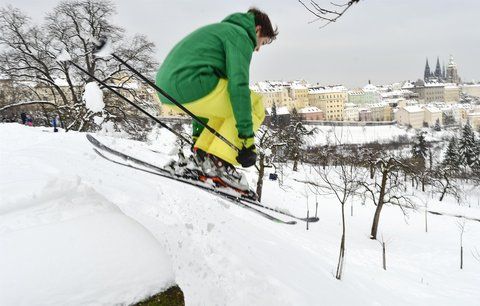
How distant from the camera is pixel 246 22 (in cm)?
342

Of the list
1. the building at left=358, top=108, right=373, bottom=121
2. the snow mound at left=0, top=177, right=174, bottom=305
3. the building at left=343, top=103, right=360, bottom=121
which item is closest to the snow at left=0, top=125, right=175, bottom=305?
the snow mound at left=0, top=177, right=174, bottom=305

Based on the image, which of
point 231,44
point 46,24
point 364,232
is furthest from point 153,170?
point 364,232

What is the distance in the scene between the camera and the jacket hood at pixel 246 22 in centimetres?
341

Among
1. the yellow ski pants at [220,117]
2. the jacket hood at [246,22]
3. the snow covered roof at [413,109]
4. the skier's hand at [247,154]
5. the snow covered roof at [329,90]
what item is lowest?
the snow covered roof at [413,109]

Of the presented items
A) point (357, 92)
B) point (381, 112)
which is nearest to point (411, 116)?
point (381, 112)

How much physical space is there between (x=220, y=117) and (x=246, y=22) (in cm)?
99

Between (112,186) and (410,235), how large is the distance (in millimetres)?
23132

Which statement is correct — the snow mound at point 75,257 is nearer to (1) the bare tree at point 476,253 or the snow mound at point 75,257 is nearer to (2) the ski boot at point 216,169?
(2) the ski boot at point 216,169

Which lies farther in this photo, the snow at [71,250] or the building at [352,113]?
the building at [352,113]

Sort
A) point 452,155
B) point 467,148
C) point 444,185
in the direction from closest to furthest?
point 444,185 < point 452,155 < point 467,148


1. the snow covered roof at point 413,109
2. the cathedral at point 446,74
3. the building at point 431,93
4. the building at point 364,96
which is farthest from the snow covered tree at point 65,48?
the cathedral at point 446,74

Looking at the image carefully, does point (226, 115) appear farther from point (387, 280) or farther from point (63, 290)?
point (387, 280)

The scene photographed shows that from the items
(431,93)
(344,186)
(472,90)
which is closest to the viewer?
(344,186)

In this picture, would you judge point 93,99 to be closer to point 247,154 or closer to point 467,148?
point 247,154
